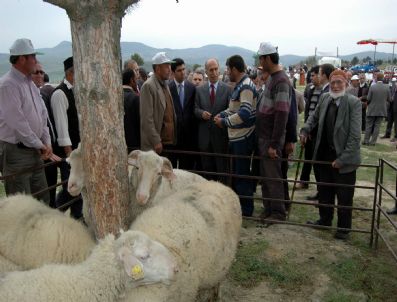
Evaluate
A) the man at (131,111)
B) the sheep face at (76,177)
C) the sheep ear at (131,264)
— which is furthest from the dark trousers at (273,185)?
the sheep ear at (131,264)

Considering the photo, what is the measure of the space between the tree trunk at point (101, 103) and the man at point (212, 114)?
Result: 2.95 meters

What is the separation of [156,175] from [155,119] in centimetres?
163

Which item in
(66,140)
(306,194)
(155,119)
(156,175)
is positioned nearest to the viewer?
(156,175)

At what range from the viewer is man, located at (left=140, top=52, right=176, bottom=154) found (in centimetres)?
498

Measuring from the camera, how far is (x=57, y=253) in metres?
2.76

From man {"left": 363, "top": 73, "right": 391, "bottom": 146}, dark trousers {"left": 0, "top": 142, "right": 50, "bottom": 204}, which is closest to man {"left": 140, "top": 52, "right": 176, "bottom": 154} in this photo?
dark trousers {"left": 0, "top": 142, "right": 50, "bottom": 204}

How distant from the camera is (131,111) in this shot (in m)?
5.41

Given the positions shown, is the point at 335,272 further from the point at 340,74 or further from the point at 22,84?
the point at 22,84

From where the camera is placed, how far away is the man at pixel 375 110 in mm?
10805

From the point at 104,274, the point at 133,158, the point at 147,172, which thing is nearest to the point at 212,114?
the point at 133,158

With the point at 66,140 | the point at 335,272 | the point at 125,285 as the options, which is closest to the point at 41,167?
the point at 66,140

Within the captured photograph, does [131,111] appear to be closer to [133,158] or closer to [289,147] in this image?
[133,158]

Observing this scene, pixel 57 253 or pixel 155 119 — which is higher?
pixel 155 119

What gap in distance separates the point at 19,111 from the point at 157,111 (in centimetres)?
184
